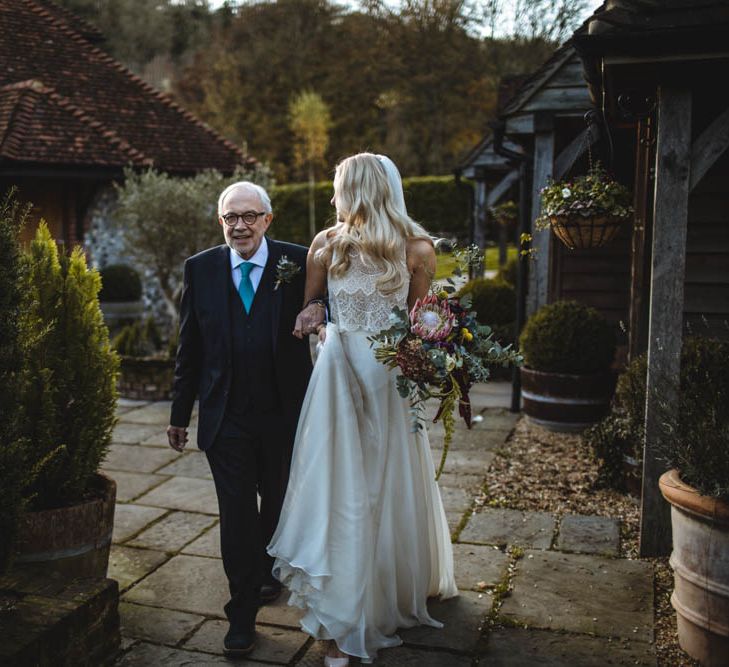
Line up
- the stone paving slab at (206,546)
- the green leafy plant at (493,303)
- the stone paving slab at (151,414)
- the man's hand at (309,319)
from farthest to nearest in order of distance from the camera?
the green leafy plant at (493,303)
the stone paving slab at (151,414)
the stone paving slab at (206,546)
the man's hand at (309,319)

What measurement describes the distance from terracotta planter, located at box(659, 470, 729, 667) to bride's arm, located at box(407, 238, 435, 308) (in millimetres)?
1406

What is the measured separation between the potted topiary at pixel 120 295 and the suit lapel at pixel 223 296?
10.8 metres

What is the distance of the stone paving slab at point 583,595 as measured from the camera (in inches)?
152

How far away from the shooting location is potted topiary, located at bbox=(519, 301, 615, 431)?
291 inches

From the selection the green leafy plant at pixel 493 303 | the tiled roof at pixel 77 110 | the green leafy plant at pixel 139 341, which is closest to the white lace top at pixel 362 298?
the green leafy plant at pixel 139 341

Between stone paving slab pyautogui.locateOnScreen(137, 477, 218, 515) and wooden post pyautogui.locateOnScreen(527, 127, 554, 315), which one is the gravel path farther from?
stone paving slab pyautogui.locateOnScreen(137, 477, 218, 515)

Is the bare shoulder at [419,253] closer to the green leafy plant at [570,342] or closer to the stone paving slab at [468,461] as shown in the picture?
the stone paving slab at [468,461]

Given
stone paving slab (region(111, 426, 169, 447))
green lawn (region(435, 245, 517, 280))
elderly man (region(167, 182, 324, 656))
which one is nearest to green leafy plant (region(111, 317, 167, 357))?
stone paving slab (region(111, 426, 169, 447))

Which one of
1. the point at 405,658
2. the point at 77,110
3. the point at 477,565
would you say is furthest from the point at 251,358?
the point at 77,110

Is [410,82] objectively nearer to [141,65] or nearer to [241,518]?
[141,65]

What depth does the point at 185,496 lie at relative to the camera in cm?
595

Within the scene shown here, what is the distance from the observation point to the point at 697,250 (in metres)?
7.51

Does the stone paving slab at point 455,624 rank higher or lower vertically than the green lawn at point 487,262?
lower

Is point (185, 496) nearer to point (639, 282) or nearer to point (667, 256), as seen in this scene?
point (667, 256)
